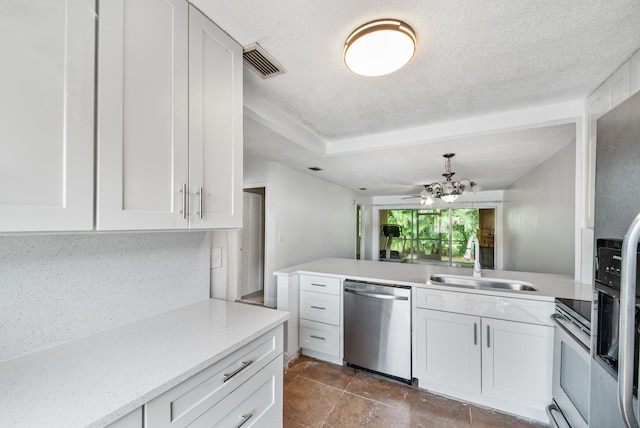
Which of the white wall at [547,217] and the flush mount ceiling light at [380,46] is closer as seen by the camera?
the flush mount ceiling light at [380,46]

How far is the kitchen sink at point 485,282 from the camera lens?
7.32 ft

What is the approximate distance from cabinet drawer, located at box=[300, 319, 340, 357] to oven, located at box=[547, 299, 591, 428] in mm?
1579

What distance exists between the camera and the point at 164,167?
1.05 metres

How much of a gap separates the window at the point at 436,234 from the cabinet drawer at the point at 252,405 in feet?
19.9

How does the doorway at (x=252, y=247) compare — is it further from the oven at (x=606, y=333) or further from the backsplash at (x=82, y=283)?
the oven at (x=606, y=333)

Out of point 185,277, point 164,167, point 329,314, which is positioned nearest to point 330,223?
point 329,314

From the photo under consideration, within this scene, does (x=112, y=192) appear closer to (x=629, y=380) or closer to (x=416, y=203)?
(x=629, y=380)

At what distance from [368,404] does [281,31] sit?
254 centimetres

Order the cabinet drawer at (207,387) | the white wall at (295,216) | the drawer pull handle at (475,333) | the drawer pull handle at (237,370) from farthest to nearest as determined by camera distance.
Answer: the white wall at (295,216), the drawer pull handle at (475,333), the drawer pull handle at (237,370), the cabinet drawer at (207,387)

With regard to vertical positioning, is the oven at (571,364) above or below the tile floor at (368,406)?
above

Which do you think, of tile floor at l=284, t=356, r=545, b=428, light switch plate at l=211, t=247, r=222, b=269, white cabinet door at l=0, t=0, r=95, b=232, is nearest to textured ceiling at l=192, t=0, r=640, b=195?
white cabinet door at l=0, t=0, r=95, b=232

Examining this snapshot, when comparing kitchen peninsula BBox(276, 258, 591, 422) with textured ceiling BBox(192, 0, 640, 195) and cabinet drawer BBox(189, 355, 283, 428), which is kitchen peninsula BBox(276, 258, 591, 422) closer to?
cabinet drawer BBox(189, 355, 283, 428)

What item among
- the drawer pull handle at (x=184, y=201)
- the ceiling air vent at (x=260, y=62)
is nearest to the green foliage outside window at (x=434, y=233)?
the ceiling air vent at (x=260, y=62)

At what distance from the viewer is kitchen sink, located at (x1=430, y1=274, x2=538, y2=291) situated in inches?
87.8
